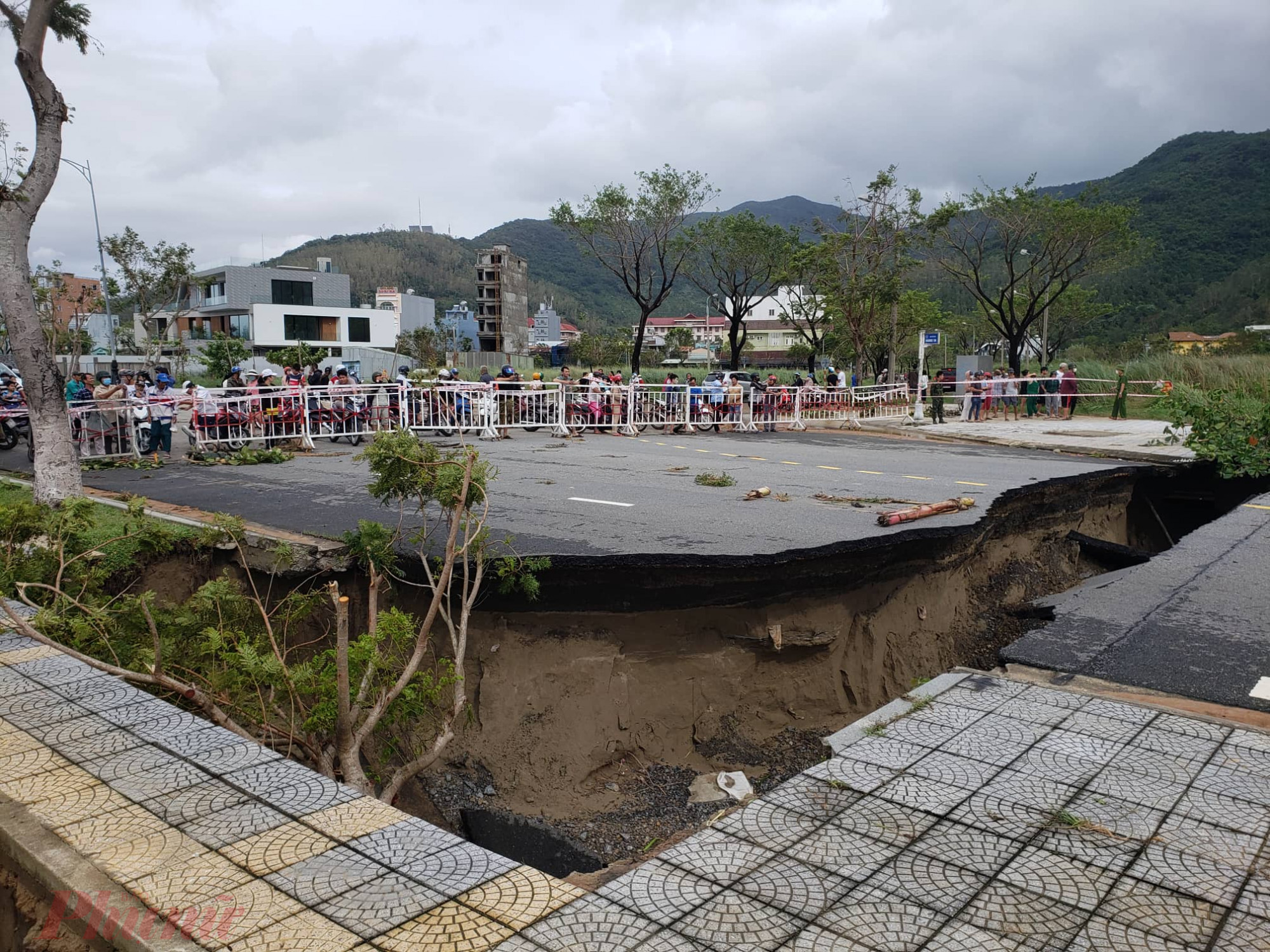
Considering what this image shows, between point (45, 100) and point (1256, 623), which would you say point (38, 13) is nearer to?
point (45, 100)

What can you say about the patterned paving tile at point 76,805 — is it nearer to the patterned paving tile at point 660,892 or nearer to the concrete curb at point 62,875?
the concrete curb at point 62,875

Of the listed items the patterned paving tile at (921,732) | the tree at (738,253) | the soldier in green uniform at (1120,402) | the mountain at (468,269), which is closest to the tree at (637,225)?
the tree at (738,253)

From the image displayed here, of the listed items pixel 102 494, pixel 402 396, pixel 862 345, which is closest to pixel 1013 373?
pixel 862 345

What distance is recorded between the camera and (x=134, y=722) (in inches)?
174

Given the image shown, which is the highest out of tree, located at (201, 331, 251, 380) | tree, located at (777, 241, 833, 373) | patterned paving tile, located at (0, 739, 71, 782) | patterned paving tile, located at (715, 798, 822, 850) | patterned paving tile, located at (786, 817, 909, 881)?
tree, located at (777, 241, 833, 373)

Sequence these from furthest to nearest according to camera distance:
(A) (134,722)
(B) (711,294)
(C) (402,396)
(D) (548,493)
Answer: (B) (711,294), (C) (402,396), (D) (548,493), (A) (134,722)

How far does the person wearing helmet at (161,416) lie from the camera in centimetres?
1478

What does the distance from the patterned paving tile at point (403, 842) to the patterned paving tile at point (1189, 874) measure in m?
2.44

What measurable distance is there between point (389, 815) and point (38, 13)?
389 inches

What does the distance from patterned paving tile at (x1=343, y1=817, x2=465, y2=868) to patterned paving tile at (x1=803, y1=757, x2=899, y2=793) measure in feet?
Answer: 5.14

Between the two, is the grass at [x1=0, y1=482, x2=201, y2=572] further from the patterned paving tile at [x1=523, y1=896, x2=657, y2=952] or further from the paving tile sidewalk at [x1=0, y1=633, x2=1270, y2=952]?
the patterned paving tile at [x1=523, y1=896, x2=657, y2=952]

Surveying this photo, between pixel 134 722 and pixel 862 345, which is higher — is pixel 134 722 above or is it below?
below

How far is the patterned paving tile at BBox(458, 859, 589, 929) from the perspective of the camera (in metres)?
2.84

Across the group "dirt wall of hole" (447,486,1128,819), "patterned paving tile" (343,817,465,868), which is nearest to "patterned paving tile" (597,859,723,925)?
"patterned paving tile" (343,817,465,868)
